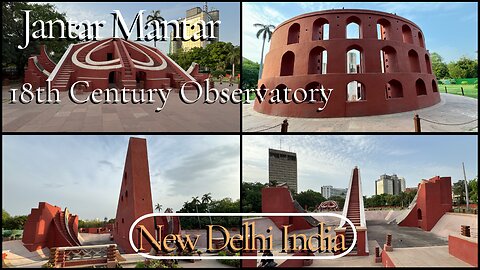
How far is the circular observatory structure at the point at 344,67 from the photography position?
8.62 meters

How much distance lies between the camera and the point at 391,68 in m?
9.88

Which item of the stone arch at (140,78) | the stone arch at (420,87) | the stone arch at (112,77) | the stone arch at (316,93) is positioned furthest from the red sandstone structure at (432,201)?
the stone arch at (112,77)

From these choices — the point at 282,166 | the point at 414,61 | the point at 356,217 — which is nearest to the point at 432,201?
the point at 356,217

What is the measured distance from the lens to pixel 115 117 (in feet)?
20.9

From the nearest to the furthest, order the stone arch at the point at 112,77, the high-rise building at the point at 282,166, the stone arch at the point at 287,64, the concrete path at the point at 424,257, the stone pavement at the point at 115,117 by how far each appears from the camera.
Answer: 1. the stone pavement at the point at 115,117
2. the concrete path at the point at 424,257
3. the high-rise building at the point at 282,166
4. the stone arch at the point at 112,77
5. the stone arch at the point at 287,64

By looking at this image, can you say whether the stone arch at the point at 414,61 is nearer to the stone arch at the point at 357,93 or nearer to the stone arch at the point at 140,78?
the stone arch at the point at 357,93

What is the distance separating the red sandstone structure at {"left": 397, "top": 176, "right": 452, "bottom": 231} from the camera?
33.6ft

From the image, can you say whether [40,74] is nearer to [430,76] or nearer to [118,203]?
[118,203]

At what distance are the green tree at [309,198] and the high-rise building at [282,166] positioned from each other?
5.88 ft

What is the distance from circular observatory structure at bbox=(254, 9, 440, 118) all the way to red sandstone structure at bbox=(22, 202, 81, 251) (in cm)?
573

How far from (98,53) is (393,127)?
10044 mm

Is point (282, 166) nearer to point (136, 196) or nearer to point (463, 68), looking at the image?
point (136, 196)

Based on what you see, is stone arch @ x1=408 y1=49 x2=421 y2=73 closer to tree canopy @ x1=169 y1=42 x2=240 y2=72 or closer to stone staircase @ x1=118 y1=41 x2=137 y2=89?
tree canopy @ x1=169 y1=42 x2=240 y2=72

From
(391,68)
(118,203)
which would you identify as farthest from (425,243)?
(118,203)
